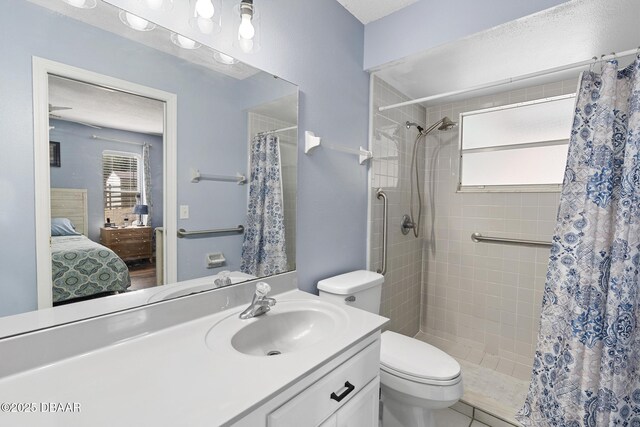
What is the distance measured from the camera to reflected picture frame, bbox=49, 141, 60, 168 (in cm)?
79

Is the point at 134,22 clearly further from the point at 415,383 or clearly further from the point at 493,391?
the point at 493,391

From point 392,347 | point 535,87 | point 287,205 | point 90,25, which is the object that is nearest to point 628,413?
point 392,347

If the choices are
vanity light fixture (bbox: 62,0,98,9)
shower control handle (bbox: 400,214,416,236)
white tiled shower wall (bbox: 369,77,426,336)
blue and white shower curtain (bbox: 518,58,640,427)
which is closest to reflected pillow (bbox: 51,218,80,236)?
vanity light fixture (bbox: 62,0,98,9)

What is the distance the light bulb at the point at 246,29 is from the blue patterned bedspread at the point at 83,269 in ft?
3.03

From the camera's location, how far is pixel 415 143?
99.7 inches

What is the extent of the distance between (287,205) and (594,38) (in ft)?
6.00

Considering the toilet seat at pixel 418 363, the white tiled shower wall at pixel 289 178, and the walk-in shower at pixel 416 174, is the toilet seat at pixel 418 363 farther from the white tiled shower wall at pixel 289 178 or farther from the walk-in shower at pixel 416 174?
the walk-in shower at pixel 416 174

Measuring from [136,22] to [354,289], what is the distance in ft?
4.60

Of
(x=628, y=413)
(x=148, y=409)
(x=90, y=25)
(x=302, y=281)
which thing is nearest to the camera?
(x=148, y=409)

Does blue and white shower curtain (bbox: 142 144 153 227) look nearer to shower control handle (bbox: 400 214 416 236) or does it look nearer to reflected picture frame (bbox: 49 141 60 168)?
reflected picture frame (bbox: 49 141 60 168)

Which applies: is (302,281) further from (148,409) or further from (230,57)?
(230,57)

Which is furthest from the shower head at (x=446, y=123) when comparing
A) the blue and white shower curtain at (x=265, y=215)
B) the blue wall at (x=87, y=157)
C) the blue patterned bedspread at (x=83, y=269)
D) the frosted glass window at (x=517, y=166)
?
the blue patterned bedspread at (x=83, y=269)

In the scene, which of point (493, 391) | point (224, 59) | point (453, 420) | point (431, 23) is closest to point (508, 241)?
point (493, 391)

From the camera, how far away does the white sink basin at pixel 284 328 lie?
3.34ft
